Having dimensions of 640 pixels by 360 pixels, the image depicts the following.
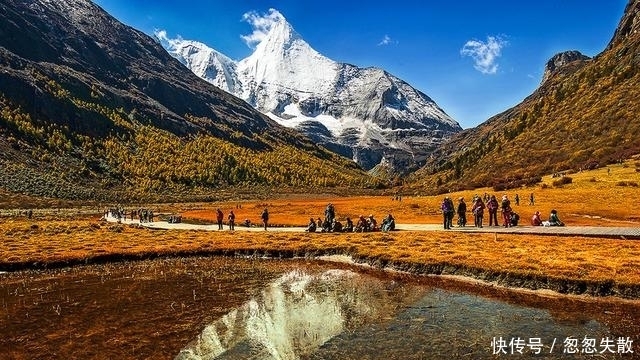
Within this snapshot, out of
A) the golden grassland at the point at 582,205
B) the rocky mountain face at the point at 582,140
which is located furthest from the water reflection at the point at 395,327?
the rocky mountain face at the point at 582,140

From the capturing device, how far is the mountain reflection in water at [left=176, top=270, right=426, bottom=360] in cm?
1908

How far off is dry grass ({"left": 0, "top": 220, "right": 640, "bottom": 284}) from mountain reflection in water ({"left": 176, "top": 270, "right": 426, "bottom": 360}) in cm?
572

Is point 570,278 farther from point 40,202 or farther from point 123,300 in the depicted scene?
point 40,202

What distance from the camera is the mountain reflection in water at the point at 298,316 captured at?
19.1m

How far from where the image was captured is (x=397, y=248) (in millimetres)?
39031

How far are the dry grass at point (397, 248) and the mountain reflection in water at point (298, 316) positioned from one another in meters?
5.72

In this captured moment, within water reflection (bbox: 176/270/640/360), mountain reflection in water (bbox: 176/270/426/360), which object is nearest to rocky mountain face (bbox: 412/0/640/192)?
mountain reflection in water (bbox: 176/270/426/360)

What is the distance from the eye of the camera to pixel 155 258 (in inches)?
1714

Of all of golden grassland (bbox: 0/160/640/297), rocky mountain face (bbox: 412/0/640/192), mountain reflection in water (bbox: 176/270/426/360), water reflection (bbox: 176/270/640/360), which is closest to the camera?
water reflection (bbox: 176/270/640/360)

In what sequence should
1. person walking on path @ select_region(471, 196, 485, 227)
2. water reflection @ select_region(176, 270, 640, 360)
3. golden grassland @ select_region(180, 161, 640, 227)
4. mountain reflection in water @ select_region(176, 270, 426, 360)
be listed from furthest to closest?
golden grassland @ select_region(180, 161, 640, 227)
person walking on path @ select_region(471, 196, 485, 227)
mountain reflection in water @ select_region(176, 270, 426, 360)
water reflection @ select_region(176, 270, 640, 360)

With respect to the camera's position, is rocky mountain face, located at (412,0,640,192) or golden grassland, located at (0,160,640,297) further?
rocky mountain face, located at (412,0,640,192)

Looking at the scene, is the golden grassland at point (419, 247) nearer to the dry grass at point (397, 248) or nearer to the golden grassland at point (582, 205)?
the dry grass at point (397, 248)

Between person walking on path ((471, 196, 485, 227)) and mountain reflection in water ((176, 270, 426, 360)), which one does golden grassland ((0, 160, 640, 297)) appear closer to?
person walking on path ((471, 196, 485, 227))

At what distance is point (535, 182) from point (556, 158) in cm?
5373
